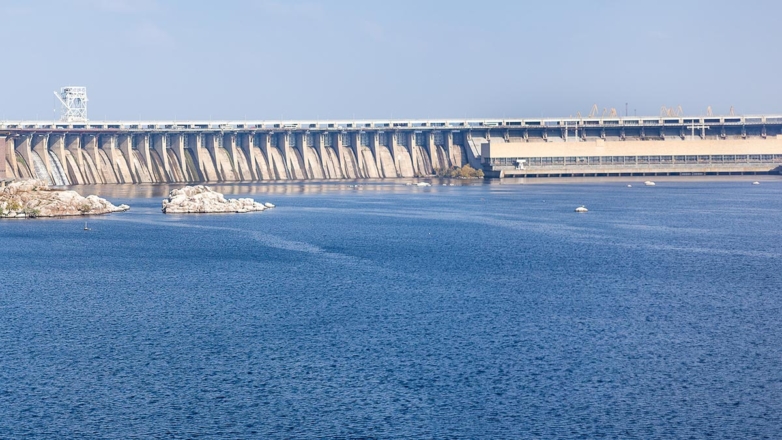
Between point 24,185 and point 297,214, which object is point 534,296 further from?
point 24,185

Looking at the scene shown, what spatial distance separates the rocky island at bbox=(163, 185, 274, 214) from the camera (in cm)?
8225

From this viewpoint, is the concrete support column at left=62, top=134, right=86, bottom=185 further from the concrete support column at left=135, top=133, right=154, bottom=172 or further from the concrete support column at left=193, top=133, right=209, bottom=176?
the concrete support column at left=193, top=133, right=209, bottom=176

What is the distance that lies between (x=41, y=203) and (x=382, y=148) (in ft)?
252

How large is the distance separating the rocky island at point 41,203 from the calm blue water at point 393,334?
15.6 m

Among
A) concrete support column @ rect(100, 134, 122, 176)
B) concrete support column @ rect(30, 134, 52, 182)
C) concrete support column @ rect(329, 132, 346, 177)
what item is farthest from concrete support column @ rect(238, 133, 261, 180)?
concrete support column @ rect(30, 134, 52, 182)

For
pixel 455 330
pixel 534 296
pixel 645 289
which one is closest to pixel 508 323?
Result: pixel 455 330

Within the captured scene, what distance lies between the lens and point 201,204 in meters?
82.6

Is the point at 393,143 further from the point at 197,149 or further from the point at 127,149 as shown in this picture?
the point at 127,149

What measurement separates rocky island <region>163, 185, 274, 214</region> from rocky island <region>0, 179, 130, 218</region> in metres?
4.50

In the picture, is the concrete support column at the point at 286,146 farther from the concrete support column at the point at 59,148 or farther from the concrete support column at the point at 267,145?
the concrete support column at the point at 59,148

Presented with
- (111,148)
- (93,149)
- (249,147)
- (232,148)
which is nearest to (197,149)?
(232,148)

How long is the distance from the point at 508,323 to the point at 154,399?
522 inches

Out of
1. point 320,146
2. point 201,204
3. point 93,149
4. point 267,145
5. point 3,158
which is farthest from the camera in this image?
point 320,146

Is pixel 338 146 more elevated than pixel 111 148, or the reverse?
pixel 111 148
